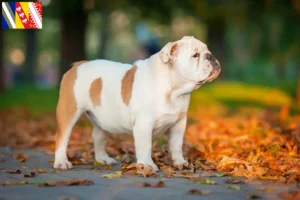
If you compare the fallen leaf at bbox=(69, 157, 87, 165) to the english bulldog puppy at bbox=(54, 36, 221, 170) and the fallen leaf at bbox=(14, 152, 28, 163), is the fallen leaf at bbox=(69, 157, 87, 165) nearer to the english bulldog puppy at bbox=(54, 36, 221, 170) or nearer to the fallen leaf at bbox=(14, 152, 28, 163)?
the english bulldog puppy at bbox=(54, 36, 221, 170)

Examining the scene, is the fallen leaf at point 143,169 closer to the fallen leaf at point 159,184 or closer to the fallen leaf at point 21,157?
A: the fallen leaf at point 159,184

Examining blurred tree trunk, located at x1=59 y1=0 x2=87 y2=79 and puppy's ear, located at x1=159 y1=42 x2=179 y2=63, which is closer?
puppy's ear, located at x1=159 y1=42 x2=179 y2=63

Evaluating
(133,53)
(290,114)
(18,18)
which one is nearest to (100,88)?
(18,18)

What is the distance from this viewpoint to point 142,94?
5727 millimetres

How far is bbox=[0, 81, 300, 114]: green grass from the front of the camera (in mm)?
15414

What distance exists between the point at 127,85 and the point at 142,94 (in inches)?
10.2

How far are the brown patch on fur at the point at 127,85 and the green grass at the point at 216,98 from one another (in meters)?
8.76

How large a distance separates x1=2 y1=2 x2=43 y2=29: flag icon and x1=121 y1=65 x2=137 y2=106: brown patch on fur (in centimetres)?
261

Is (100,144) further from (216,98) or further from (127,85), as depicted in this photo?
(216,98)

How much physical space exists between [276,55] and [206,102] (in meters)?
7.23

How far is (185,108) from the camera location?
588 centimetres

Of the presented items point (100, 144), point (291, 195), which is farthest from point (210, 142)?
point (291, 195)

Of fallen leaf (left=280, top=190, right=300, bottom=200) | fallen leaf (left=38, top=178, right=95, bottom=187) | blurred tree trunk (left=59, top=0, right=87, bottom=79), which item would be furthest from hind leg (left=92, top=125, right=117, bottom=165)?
blurred tree trunk (left=59, top=0, right=87, bottom=79)

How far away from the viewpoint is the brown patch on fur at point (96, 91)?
6.22 meters
